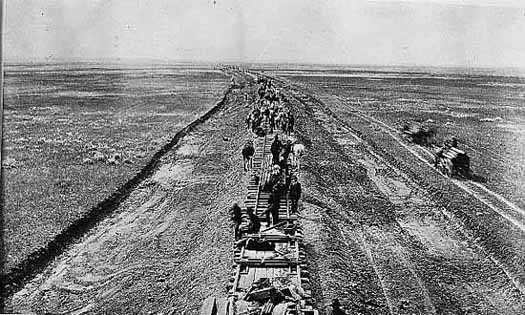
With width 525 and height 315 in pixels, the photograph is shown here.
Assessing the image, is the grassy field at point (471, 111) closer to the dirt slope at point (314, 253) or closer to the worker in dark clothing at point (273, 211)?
the dirt slope at point (314, 253)

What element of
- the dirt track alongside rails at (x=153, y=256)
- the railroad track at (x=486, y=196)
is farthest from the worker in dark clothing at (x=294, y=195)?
the railroad track at (x=486, y=196)

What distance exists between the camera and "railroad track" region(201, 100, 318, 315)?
829 centimetres

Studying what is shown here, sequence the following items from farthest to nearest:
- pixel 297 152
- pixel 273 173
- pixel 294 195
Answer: pixel 297 152
pixel 273 173
pixel 294 195

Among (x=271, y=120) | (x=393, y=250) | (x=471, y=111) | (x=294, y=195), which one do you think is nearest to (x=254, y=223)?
(x=294, y=195)

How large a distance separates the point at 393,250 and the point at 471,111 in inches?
1079

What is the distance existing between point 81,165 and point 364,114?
21638 mm

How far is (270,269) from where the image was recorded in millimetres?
9938

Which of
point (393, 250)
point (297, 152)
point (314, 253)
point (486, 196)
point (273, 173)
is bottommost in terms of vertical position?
point (393, 250)

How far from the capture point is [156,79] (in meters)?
48.9

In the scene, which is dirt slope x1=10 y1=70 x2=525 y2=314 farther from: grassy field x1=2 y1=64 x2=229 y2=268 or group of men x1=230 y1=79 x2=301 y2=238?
grassy field x1=2 y1=64 x2=229 y2=268

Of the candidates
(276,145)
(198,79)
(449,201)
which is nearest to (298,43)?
(276,145)

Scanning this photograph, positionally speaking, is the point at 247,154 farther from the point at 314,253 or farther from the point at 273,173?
the point at 314,253

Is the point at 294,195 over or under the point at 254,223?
over

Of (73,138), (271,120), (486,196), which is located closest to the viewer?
(486,196)
